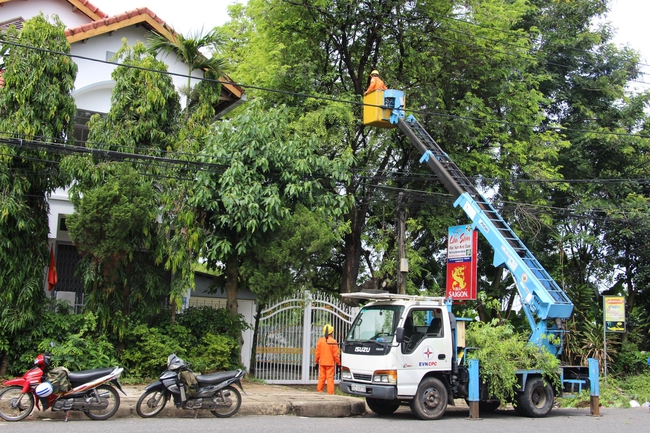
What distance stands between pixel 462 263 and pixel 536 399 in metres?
3.66

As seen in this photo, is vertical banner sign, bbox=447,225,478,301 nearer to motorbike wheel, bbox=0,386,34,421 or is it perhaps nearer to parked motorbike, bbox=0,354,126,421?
parked motorbike, bbox=0,354,126,421

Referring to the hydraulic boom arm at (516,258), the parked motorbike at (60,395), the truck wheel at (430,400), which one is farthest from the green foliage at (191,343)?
the hydraulic boom arm at (516,258)

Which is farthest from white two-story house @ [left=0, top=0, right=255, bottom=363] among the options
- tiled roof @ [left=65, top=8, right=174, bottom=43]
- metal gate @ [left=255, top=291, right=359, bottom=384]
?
metal gate @ [left=255, top=291, right=359, bottom=384]

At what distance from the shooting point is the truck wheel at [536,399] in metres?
12.4

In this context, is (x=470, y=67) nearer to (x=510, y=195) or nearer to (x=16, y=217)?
(x=510, y=195)

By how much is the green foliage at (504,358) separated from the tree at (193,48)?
27.8 feet

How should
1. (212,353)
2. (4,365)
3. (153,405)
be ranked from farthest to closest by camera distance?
1. (212,353)
2. (4,365)
3. (153,405)

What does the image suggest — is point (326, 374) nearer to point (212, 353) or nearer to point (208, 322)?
point (212, 353)

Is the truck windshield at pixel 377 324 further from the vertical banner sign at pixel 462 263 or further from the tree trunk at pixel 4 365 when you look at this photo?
the tree trunk at pixel 4 365

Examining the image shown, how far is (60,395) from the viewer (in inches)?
396

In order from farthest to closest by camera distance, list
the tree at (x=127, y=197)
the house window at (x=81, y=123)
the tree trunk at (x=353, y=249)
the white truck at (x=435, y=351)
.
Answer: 1. the tree trunk at (x=353, y=249)
2. the house window at (x=81, y=123)
3. the tree at (x=127, y=197)
4. the white truck at (x=435, y=351)

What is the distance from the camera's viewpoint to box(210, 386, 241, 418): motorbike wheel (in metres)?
10.9

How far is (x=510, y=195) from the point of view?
803 inches

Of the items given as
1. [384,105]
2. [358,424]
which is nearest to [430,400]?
[358,424]
